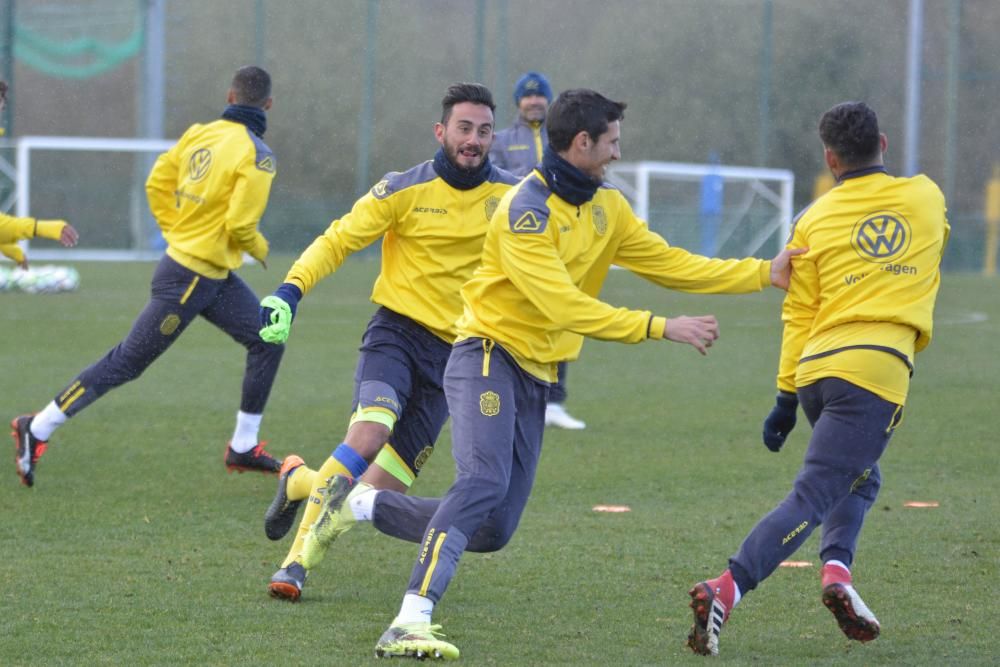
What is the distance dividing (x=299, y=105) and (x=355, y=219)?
34.2 m

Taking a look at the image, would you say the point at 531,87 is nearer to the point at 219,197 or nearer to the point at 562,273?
the point at 219,197

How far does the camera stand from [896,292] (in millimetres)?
4895

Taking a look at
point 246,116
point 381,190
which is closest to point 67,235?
point 246,116

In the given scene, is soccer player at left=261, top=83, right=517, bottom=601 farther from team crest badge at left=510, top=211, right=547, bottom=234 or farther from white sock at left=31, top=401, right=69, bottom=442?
white sock at left=31, top=401, right=69, bottom=442

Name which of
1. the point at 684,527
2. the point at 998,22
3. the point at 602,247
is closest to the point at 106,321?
the point at 684,527

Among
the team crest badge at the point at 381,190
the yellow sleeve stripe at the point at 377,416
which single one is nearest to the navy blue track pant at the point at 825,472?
the yellow sleeve stripe at the point at 377,416

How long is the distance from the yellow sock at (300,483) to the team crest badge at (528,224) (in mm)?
1435

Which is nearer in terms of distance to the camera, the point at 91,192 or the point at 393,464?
the point at 393,464

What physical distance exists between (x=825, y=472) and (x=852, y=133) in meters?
1.15

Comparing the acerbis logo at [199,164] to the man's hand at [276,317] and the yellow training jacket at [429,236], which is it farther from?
the man's hand at [276,317]

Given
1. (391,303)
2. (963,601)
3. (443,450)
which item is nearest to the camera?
(963,601)

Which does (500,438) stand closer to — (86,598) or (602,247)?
(602,247)

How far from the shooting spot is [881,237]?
4.91 meters

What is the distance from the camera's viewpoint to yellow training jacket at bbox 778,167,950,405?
4.89 metres
